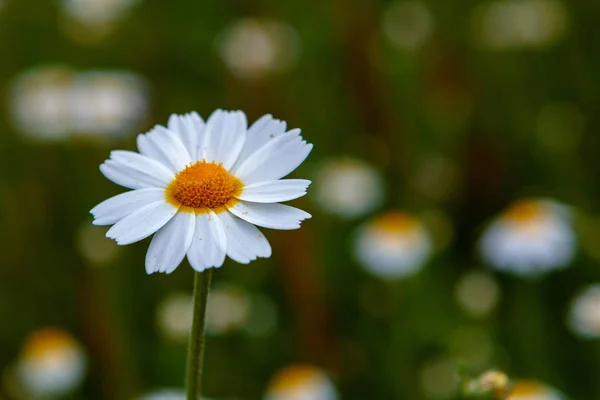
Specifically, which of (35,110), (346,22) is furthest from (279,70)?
(35,110)

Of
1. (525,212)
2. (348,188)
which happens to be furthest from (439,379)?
(348,188)

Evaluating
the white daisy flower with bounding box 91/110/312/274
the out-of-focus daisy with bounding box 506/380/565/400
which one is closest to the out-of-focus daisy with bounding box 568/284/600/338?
the out-of-focus daisy with bounding box 506/380/565/400

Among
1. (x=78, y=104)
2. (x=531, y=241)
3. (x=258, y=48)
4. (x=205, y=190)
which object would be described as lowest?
(x=205, y=190)

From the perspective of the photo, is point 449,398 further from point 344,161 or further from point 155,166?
point 155,166

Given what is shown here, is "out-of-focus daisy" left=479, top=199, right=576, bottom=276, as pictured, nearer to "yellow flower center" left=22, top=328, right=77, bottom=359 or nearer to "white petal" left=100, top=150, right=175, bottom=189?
"yellow flower center" left=22, top=328, right=77, bottom=359

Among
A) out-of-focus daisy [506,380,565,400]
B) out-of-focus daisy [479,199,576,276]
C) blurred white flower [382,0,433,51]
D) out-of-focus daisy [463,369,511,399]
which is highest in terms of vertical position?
blurred white flower [382,0,433,51]

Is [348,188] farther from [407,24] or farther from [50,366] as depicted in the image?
[50,366]
